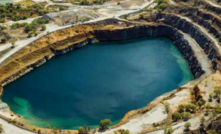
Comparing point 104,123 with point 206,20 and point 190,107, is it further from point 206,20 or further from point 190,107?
point 206,20

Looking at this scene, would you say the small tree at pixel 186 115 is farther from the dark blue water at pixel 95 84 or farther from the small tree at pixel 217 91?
the dark blue water at pixel 95 84

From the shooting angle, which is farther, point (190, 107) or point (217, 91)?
point (217, 91)

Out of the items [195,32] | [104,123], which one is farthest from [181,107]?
[195,32]

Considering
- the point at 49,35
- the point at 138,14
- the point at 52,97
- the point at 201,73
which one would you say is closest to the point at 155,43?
the point at 138,14

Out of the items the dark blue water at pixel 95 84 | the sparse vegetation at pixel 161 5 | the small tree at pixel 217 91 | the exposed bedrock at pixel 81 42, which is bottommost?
the small tree at pixel 217 91

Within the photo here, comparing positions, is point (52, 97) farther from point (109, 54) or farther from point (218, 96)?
point (218, 96)

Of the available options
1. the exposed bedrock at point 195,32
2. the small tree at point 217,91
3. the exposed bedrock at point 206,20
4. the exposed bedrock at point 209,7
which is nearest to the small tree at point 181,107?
the small tree at point 217,91
